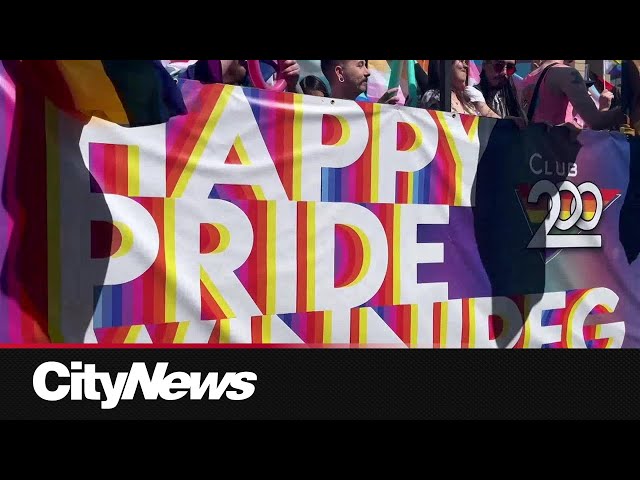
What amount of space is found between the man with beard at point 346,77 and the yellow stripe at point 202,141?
2.31 ft

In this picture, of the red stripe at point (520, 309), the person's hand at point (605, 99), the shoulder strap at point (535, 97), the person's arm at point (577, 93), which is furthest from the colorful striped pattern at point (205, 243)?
the person's hand at point (605, 99)

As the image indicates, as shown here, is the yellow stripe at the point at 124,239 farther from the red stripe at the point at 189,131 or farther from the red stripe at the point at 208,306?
the red stripe at the point at 208,306

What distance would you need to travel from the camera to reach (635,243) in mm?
4020

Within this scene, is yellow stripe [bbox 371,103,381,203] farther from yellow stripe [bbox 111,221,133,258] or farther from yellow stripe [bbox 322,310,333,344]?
yellow stripe [bbox 111,221,133,258]

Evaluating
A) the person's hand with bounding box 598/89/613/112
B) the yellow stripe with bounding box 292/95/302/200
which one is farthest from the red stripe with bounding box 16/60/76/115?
the person's hand with bounding box 598/89/613/112

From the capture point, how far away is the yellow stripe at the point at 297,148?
289 centimetres

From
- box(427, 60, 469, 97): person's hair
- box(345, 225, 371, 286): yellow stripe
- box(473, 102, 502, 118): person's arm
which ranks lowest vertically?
box(345, 225, 371, 286): yellow stripe

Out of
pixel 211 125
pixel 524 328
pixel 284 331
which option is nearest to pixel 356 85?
pixel 211 125

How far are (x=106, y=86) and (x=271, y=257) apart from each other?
1000 mm

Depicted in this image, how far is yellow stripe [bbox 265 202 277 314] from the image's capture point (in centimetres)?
283

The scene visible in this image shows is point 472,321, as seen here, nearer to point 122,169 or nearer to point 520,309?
point 520,309

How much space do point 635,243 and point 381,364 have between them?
2297 millimetres

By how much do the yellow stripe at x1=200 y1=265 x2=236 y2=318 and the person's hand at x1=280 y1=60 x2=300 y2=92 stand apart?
1102mm

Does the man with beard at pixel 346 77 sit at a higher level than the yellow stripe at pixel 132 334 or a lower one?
higher
